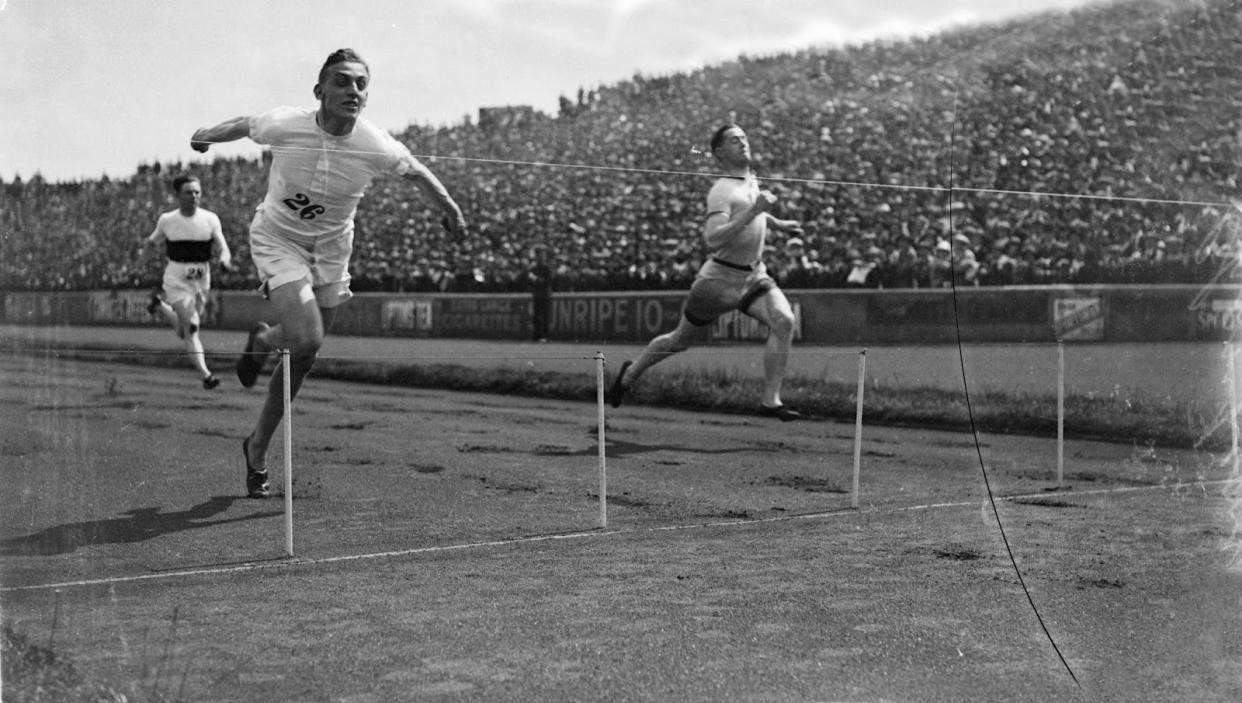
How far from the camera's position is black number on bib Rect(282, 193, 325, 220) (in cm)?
367

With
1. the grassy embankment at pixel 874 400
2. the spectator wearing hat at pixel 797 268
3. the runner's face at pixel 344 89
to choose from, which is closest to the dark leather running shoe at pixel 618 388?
the grassy embankment at pixel 874 400

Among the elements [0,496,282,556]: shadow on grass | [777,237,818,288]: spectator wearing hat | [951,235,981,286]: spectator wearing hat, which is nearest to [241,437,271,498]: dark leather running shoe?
[0,496,282,556]: shadow on grass

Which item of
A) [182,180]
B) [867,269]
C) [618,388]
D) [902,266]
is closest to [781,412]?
[618,388]

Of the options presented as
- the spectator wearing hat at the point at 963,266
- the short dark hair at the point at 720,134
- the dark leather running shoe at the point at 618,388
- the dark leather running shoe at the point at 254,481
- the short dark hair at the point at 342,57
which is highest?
the short dark hair at the point at 720,134

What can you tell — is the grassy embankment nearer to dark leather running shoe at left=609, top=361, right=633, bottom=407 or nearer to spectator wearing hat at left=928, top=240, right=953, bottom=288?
dark leather running shoe at left=609, top=361, right=633, bottom=407

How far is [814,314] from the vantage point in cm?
687

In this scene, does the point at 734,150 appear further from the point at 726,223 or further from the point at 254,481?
the point at 254,481

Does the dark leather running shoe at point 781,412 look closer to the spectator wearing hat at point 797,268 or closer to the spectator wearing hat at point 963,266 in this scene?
the spectator wearing hat at point 797,268

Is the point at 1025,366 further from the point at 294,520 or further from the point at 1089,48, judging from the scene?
the point at 294,520

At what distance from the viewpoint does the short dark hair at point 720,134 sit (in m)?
5.30

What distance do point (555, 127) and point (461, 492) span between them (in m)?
1.43

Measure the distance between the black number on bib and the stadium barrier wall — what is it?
349mm

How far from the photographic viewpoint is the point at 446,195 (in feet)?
12.1

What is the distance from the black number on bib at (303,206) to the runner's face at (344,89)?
Answer: 30cm
